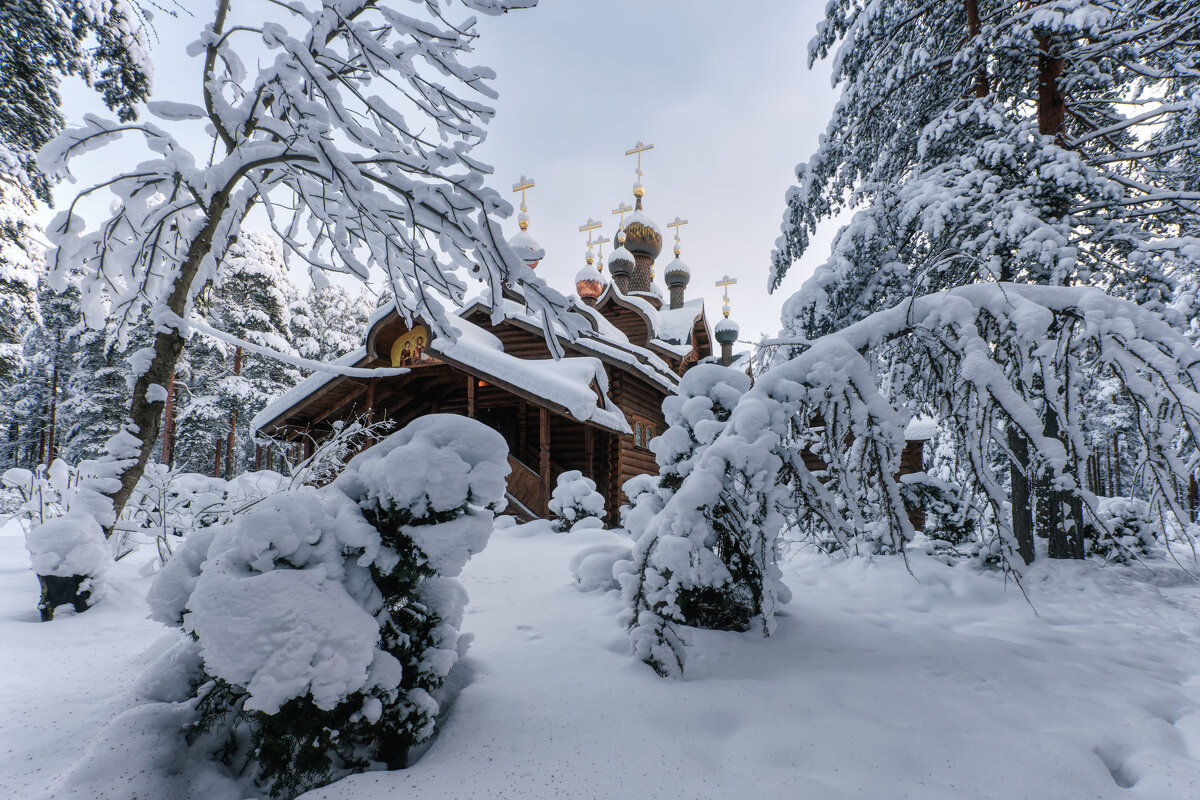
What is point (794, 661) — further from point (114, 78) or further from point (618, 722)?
point (114, 78)

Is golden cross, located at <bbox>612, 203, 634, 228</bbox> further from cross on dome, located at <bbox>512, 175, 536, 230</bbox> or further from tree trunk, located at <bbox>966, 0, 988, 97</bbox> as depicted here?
tree trunk, located at <bbox>966, 0, 988, 97</bbox>

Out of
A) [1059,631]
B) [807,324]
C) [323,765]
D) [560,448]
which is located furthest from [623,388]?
[323,765]

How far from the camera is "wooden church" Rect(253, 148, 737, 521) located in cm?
1081

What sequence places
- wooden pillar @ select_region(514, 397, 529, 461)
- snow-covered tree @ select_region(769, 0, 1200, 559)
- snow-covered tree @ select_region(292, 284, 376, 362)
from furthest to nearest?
snow-covered tree @ select_region(292, 284, 376, 362) < wooden pillar @ select_region(514, 397, 529, 461) < snow-covered tree @ select_region(769, 0, 1200, 559)

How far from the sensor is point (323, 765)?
1868 millimetres

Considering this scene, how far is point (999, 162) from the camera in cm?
610

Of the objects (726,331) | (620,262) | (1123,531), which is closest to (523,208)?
(620,262)

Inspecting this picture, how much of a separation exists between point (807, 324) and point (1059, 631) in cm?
379

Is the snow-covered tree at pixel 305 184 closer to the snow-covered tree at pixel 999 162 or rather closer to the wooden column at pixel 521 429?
the snow-covered tree at pixel 999 162

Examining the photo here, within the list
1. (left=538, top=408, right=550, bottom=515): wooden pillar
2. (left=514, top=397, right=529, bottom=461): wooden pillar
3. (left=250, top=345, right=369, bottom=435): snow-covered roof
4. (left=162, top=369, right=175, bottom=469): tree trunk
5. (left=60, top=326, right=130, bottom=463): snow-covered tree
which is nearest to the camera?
(left=538, top=408, right=550, bottom=515): wooden pillar

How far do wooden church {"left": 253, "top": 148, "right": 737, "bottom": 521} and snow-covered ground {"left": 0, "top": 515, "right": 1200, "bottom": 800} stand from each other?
640cm

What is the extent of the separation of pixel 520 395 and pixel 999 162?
8.22 meters

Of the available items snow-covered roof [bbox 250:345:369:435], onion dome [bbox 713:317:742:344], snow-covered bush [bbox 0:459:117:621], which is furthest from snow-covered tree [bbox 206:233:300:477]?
snow-covered bush [bbox 0:459:117:621]

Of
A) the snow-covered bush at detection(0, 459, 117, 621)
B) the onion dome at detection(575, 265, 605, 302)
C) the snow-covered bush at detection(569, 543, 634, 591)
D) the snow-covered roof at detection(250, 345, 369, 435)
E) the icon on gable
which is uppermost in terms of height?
the onion dome at detection(575, 265, 605, 302)
